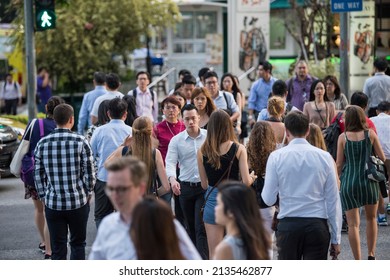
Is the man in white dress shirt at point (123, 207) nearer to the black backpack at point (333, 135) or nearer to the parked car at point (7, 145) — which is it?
the black backpack at point (333, 135)

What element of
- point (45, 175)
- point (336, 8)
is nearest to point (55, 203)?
point (45, 175)

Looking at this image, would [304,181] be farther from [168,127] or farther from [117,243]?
[168,127]

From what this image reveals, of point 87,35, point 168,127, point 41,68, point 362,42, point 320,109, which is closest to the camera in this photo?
point 168,127

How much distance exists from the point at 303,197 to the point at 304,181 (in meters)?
0.12

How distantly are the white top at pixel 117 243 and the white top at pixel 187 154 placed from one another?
13.1 ft

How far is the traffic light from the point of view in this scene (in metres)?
15.5

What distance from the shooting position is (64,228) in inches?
336

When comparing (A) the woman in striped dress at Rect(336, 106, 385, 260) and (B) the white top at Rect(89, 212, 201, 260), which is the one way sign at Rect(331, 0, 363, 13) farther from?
(B) the white top at Rect(89, 212, 201, 260)

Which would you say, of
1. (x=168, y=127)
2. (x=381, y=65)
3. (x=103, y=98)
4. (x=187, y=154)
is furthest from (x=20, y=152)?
(x=381, y=65)

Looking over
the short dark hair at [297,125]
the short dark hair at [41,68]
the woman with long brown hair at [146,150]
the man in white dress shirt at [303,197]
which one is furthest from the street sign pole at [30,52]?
the man in white dress shirt at [303,197]

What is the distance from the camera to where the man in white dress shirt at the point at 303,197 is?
7.09 meters

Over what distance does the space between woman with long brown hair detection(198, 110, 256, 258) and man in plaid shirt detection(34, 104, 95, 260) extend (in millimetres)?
1060
